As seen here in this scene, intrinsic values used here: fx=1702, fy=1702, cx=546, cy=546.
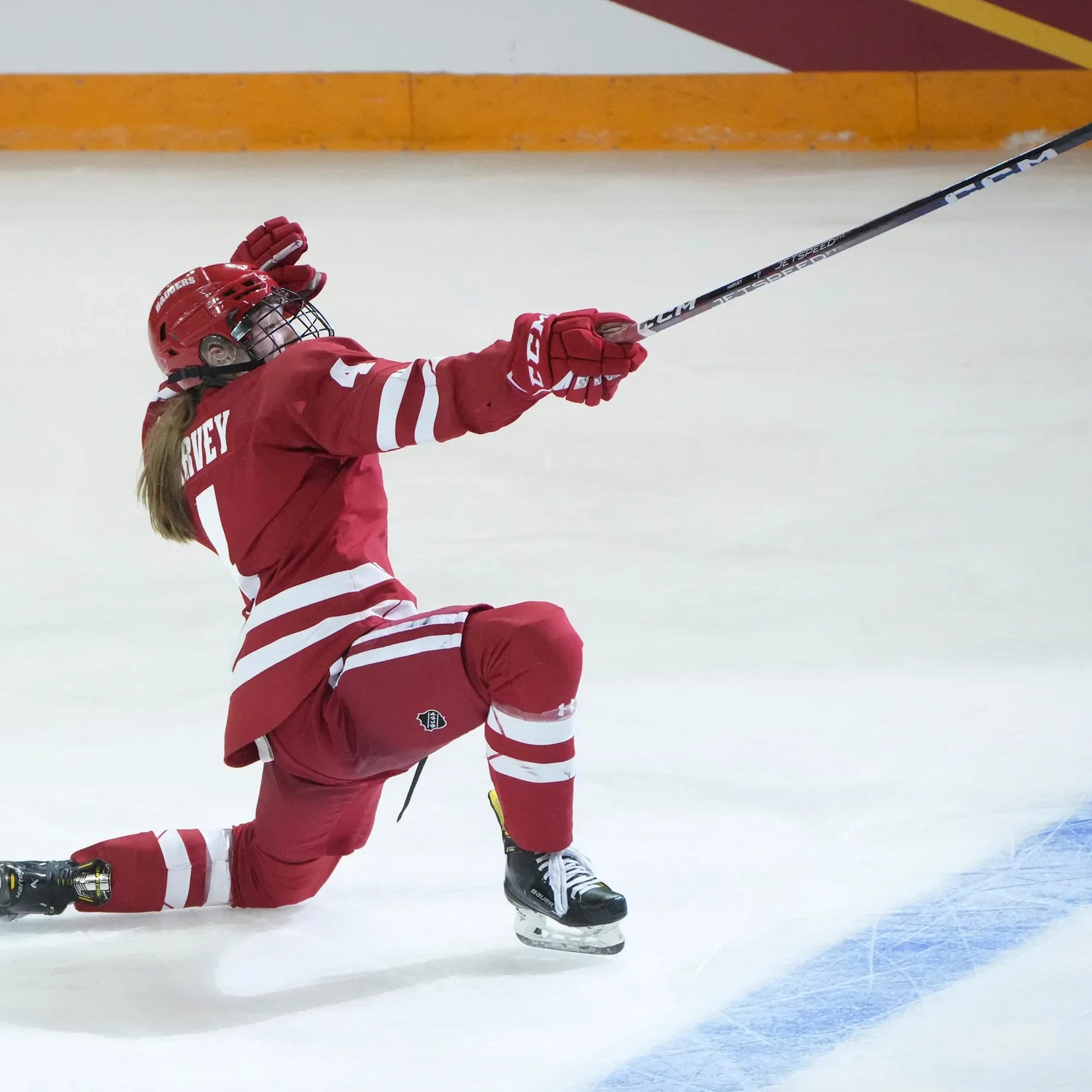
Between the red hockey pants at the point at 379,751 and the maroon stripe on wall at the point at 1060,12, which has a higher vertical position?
the maroon stripe on wall at the point at 1060,12

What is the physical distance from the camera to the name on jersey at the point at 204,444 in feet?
7.13

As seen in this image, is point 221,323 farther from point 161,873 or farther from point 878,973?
point 878,973

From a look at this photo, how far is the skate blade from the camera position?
82.0 inches

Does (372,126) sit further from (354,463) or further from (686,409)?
(354,463)

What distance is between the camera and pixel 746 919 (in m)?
2.17

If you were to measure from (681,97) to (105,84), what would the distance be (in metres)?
2.36

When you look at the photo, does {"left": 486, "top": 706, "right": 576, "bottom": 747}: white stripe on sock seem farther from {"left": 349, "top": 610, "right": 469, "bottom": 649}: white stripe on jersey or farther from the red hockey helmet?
the red hockey helmet

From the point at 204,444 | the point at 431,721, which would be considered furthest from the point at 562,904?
the point at 204,444

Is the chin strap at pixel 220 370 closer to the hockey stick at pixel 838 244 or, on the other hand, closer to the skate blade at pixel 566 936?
the hockey stick at pixel 838 244

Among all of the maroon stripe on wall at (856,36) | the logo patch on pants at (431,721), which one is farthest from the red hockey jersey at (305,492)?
the maroon stripe on wall at (856,36)

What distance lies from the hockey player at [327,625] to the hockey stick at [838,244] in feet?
0.21

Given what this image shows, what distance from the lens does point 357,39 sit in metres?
6.98

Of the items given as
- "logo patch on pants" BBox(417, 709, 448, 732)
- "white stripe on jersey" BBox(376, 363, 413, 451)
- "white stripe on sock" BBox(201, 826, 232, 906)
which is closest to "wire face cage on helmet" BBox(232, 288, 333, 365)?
"white stripe on jersey" BBox(376, 363, 413, 451)

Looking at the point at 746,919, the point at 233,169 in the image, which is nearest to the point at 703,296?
the point at 746,919
